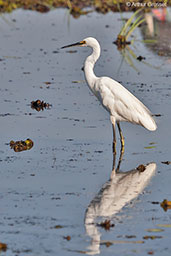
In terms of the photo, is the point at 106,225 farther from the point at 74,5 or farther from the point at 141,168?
the point at 74,5

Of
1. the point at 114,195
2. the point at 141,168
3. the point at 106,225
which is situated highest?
the point at 141,168

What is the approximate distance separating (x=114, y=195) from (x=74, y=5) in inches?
881

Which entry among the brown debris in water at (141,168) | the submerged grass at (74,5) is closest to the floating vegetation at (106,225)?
the brown debris in water at (141,168)

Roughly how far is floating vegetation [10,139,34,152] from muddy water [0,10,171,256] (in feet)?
0.38

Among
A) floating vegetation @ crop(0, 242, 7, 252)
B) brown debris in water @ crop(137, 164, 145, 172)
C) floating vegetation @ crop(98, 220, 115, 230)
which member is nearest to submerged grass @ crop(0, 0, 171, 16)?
brown debris in water @ crop(137, 164, 145, 172)

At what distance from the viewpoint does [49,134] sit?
11.1 m

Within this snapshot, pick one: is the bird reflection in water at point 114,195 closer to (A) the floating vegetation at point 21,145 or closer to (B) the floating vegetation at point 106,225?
(B) the floating vegetation at point 106,225

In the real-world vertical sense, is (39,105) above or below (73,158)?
above

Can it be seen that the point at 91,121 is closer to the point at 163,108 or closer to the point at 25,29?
the point at 163,108

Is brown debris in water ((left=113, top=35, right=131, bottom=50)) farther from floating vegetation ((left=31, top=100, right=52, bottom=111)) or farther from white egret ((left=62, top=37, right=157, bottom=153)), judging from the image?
white egret ((left=62, top=37, right=157, bottom=153))

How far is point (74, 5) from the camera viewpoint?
2986 cm

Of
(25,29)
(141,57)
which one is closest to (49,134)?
(141,57)

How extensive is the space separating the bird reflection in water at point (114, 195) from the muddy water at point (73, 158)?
2 cm

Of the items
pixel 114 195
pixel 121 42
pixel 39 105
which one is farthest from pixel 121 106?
pixel 121 42
